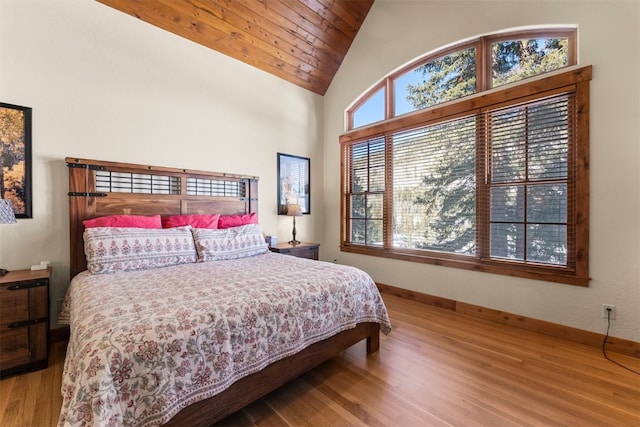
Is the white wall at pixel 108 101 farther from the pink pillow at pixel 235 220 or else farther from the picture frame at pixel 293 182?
the pink pillow at pixel 235 220

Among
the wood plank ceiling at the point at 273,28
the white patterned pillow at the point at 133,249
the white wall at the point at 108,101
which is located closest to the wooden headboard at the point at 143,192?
the white wall at the point at 108,101

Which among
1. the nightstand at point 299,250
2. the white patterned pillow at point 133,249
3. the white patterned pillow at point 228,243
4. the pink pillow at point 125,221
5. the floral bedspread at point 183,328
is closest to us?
the floral bedspread at point 183,328

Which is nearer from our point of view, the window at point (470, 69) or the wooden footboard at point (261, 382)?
the wooden footboard at point (261, 382)

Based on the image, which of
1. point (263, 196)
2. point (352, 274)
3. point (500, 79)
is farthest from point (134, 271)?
point (500, 79)

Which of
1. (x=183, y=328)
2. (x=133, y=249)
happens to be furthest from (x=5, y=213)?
(x=183, y=328)

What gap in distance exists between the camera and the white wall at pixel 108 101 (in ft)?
7.81

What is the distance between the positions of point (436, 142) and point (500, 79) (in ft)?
2.88

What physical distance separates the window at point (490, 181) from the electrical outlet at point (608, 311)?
0.24m

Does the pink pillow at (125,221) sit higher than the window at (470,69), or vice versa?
the window at (470,69)

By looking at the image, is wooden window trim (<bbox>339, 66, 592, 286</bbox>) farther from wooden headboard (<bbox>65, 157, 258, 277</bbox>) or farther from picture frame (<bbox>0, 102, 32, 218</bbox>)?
picture frame (<bbox>0, 102, 32, 218</bbox>)

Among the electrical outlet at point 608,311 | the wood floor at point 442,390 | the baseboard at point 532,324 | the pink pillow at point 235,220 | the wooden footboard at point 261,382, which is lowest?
the wood floor at point 442,390

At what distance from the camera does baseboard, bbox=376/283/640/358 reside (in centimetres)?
223

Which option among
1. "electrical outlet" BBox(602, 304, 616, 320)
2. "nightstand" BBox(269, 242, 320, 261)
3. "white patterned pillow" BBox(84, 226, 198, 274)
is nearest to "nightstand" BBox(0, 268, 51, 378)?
"white patterned pillow" BBox(84, 226, 198, 274)

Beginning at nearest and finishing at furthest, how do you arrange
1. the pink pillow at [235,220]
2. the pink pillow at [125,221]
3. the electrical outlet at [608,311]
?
the electrical outlet at [608,311] < the pink pillow at [125,221] < the pink pillow at [235,220]
